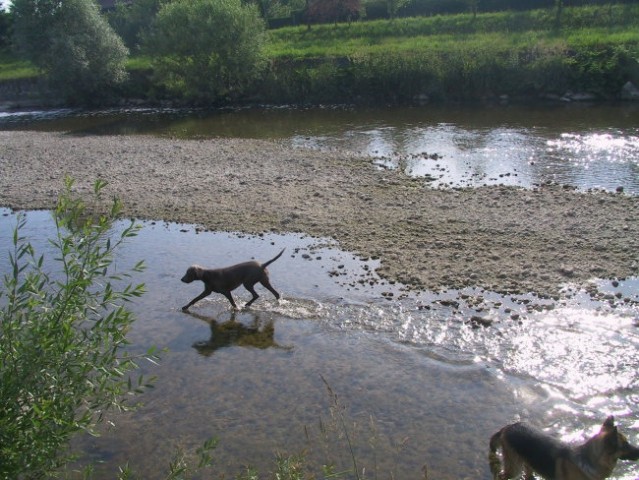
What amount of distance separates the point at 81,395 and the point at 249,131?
105ft

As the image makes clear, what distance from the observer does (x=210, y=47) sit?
47750 millimetres

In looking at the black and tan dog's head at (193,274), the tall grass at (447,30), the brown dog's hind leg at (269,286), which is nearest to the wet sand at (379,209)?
the brown dog's hind leg at (269,286)

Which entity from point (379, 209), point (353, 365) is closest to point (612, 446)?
point (353, 365)

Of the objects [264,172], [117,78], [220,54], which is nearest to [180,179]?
[264,172]

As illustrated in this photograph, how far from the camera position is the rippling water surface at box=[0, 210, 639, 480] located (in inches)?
Answer: 376

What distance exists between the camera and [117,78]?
53969 millimetres

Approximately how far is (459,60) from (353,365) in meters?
35.3

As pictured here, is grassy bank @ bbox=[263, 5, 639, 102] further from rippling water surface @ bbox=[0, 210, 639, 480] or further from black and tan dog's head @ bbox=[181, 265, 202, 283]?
black and tan dog's head @ bbox=[181, 265, 202, 283]

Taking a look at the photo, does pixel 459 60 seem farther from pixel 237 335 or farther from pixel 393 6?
pixel 237 335

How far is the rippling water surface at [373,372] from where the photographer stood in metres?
9.54

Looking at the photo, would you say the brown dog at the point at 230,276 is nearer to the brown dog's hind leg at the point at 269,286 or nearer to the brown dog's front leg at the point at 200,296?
the brown dog's hind leg at the point at 269,286

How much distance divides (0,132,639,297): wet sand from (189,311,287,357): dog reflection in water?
10.7 feet

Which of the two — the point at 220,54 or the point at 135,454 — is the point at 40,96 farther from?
the point at 135,454

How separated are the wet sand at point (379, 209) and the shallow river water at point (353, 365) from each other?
81 cm
